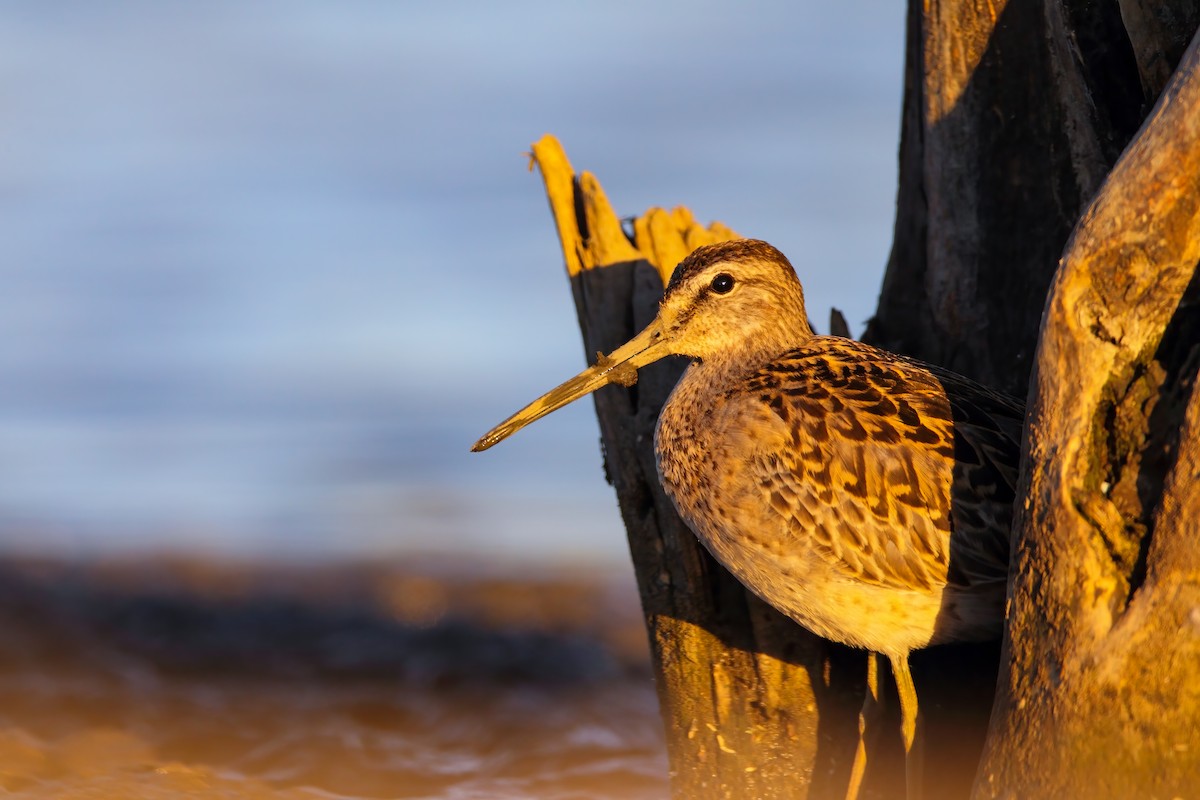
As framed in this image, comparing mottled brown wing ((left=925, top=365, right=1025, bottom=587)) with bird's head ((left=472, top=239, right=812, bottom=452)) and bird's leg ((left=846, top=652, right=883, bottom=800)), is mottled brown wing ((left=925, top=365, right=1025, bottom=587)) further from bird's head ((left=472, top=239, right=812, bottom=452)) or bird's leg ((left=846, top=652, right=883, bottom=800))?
bird's head ((left=472, top=239, right=812, bottom=452))

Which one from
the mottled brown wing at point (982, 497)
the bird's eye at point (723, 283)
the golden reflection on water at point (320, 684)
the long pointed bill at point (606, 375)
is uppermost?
the bird's eye at point (723, 283)

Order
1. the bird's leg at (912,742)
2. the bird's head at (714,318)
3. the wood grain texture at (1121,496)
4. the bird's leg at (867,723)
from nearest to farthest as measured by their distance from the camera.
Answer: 1. the wood grain texture at (1121,496)
2. the bird's leg at (912,742)
3. the bird's leg at (867,723)
4. the bird's head at (714,318)

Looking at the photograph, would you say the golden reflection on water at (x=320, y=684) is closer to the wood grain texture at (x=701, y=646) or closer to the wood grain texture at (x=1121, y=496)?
the wood grain texture at (x=701, y=646)

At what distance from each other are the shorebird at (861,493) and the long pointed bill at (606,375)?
1.25 feet

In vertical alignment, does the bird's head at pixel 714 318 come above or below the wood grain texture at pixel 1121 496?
above

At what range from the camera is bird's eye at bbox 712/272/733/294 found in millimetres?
5984

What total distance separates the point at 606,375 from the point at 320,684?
488cm

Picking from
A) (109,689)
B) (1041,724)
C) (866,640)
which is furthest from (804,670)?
(109,689)

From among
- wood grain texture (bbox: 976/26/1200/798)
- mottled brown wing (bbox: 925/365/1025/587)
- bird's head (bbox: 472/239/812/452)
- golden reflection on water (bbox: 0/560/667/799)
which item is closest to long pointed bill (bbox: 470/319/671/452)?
bird's head (bbox: 472/239/812/452)

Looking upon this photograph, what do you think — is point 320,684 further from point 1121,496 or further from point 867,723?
point 1121,496

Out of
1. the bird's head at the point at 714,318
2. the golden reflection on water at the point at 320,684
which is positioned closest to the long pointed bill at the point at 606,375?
the bird's head at the point at 714,318

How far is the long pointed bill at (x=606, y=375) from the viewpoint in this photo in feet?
19.9

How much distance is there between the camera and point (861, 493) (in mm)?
5078

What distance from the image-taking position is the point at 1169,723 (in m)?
3.83
